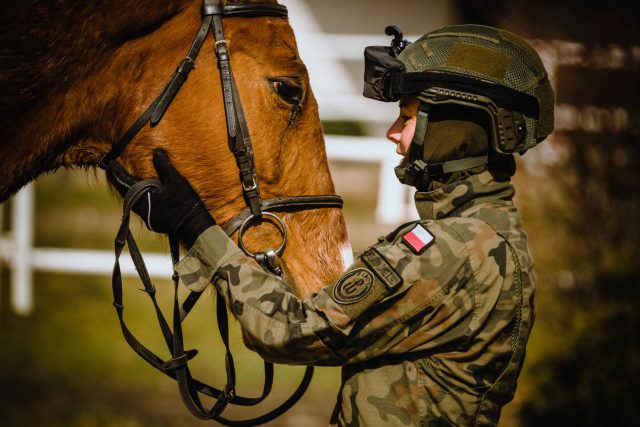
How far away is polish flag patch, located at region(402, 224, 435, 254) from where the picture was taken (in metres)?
1.93

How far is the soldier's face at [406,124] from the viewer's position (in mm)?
2207

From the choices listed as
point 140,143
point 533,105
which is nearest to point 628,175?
point 533,105

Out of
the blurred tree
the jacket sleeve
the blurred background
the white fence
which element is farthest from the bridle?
the white fence

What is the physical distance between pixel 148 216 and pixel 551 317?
12.8ft

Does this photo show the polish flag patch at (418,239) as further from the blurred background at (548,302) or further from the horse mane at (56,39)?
the blurred background at (548,302)

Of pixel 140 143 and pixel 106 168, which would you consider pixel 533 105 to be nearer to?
pixel 140 143

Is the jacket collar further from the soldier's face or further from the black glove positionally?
the black glove

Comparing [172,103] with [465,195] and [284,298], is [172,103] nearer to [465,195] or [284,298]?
[284,298]

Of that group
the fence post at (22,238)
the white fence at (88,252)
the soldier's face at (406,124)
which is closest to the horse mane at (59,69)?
the soldier's face at (406,124)

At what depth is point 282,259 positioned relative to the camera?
2.31m

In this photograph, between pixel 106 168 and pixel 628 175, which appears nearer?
pixel 106 168

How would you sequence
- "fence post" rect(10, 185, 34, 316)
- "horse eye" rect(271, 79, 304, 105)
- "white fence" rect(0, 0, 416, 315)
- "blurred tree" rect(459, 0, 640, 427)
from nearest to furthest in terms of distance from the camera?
1. "horse eye" rect(271, 79, 304, 105)
2. "blurred tree" rect(459, 0, 640, 427)
3. "white fence" rect(0, 0, 416, 315)
4. "fence post" rect(10, 185, 34, 316)

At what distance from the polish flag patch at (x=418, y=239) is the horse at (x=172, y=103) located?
17.8 inches

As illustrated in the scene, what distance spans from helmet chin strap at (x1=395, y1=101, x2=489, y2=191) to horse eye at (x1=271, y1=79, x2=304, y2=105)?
0.46 meters
